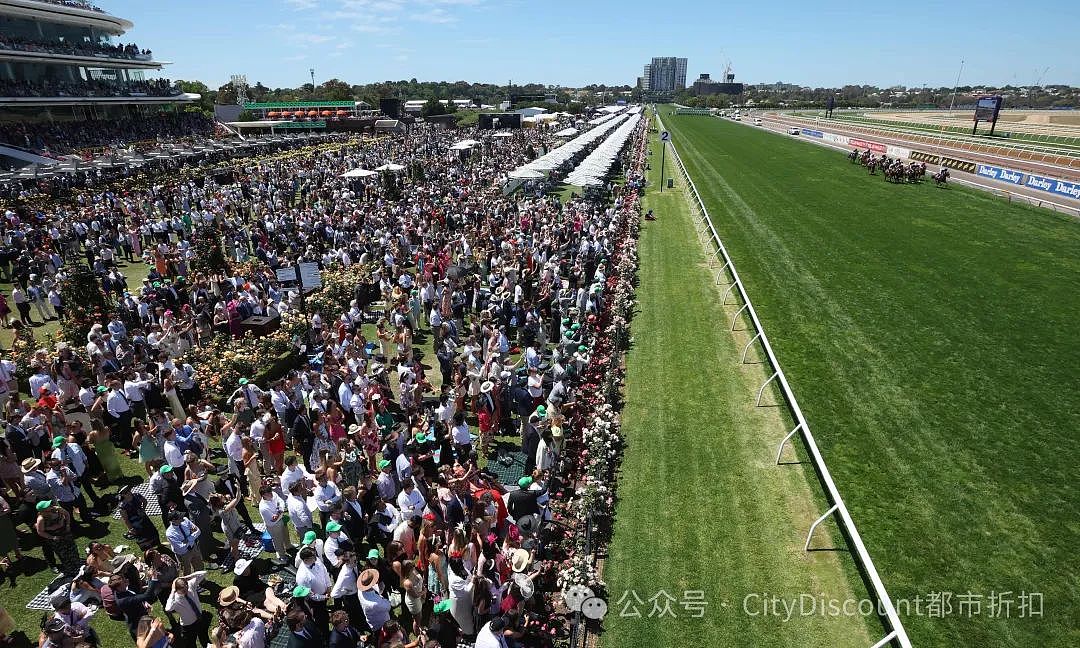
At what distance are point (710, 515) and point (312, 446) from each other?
719cm

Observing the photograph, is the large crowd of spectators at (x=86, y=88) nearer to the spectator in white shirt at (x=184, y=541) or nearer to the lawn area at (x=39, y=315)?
the lawn area at (x=39, y=315)

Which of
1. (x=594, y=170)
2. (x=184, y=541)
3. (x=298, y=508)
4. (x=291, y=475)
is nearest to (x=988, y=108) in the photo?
(x=594, y=170)

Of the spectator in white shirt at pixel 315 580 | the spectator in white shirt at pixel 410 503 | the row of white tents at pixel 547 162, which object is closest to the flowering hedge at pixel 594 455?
the spectator in white shirt at pixel 410 503

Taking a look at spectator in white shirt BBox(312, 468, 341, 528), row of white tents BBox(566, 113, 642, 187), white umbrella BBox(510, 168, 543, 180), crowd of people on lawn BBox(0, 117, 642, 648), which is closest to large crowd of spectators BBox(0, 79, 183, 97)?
crowd of people on lawn BBox(0, 117, 642, 648)

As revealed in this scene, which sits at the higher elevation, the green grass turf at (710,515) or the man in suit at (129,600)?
the man in suit at (129,600)

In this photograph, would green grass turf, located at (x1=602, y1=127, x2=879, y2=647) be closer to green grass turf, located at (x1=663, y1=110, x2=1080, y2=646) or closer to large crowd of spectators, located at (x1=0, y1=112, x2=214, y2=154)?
green grass turf, located at (x1=663, y1=110, x2=1080, y2=646)

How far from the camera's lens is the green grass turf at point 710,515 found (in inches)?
287

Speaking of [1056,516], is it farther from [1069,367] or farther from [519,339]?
[519,339]

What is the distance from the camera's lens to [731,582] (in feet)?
26.0

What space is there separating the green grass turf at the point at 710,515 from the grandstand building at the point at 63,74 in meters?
55.7

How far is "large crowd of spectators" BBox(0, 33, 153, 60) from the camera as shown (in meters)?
51.8

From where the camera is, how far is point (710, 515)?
918cm

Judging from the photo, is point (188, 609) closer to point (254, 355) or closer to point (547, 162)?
point (254, 355)

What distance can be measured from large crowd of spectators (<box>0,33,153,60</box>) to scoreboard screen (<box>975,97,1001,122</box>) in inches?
3878
